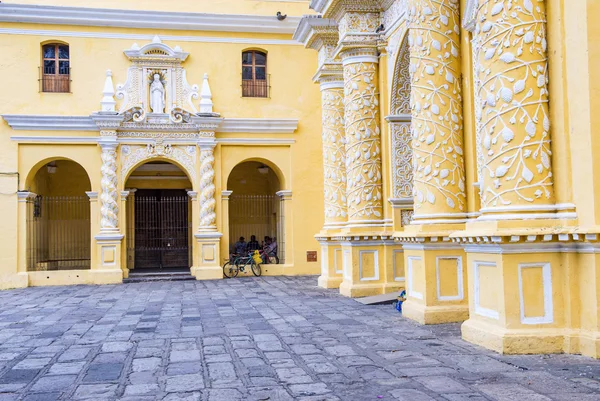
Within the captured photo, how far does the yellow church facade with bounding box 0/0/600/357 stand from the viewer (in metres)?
6.28

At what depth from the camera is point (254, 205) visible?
21.8 m

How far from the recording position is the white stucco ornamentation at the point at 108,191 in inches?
686

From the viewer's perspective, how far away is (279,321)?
9156 mm

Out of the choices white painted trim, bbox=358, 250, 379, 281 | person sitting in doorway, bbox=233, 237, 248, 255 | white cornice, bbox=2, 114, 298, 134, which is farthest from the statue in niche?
white painted trim, bbox=358, 250, 379, 281

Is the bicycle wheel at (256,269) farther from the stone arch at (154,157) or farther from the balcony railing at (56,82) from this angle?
the balcony railing at (56,82)

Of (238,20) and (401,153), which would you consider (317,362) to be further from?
(238,20)

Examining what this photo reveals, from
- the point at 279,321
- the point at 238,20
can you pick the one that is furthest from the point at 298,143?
the point at 279,321

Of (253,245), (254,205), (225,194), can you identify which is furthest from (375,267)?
(254,205)

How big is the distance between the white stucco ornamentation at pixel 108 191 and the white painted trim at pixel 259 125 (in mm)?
3220

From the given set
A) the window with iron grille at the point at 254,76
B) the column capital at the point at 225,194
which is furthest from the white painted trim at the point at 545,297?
the window with iron grille at the point at 254,76

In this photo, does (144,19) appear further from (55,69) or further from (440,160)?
(440,160)

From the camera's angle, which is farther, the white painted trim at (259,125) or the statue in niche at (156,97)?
the white painted trim at (259,125)

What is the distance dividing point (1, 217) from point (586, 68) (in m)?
15.5

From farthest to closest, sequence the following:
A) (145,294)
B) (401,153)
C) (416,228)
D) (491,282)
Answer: (145,294) < (401,153) < (416,228) < (491,282)
